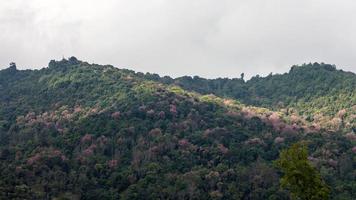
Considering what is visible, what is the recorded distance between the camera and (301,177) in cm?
4597

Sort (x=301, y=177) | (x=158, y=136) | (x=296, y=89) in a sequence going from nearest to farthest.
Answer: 1. (x=301, y=177)
2. (x=158, y=136)
3. (x=296, y=89)

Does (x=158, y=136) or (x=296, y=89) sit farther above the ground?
(x=296, y=89)

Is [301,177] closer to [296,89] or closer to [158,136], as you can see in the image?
[158,136]

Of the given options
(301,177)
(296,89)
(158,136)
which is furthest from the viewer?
(296,89)

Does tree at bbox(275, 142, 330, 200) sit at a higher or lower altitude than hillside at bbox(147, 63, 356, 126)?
lower

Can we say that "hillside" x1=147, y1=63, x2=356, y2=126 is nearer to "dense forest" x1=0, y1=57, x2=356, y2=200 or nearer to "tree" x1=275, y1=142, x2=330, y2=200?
"dense forest" x1=0, y1=57, x2=356, y2=200

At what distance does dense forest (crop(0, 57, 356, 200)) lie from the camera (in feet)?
240

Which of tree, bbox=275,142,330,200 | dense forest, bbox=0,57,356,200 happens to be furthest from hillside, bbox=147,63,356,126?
tree, bbox=275,142,330,200

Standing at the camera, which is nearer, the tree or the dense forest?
the tree

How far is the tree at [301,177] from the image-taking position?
45688 millimetres

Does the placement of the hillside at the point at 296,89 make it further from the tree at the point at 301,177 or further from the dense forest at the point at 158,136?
the tree at the point at 301,177

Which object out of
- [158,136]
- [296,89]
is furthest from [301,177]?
[296,89]

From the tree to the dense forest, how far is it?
0.16 metres

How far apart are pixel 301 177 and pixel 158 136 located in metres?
43.6
